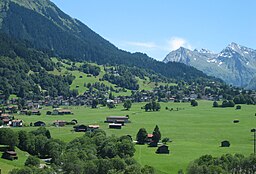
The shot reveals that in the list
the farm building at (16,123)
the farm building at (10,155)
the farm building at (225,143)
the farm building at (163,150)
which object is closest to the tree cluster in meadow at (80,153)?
the farm building at (10,155)

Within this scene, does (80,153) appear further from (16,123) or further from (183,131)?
(16,123)

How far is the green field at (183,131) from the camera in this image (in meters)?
78.9

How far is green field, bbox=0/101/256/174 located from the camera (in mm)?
78875

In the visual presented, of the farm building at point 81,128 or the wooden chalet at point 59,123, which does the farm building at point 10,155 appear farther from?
the wooden chalet at point 59,123

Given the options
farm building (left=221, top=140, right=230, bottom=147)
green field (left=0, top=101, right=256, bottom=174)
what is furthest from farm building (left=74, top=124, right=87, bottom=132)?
farm building (left=221, top=140, right=230, bottom=147)

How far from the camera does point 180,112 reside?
165m

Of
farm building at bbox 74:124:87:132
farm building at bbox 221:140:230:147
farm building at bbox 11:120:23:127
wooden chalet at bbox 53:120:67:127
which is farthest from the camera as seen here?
wooden chalet at bbox 53:120:67:127

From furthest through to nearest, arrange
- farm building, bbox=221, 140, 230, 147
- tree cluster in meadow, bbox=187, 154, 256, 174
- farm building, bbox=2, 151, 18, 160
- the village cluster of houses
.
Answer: the village cluster of houses, farm building, bbox=221, 140, 230, 147, farm building, bbox=2, 151, 18, 160, tree cluster in meadow, bbox=187, 154, 256, 174

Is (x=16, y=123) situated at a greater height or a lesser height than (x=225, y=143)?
greater

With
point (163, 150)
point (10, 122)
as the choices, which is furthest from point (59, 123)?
point (163, 150)

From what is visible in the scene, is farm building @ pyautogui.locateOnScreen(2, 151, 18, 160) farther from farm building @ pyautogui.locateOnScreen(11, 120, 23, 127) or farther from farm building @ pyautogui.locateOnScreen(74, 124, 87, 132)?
farm building @ pyautogui.locateOnScreen(11, 120, 23, 127)

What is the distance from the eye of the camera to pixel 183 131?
11625 cm

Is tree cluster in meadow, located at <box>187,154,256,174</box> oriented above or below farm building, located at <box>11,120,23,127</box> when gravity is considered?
below

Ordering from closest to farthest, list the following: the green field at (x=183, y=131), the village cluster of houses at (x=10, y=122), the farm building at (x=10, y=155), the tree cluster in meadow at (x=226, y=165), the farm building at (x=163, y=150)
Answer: the tree cluster in meadow at (x=226, y=165) → the farm building at (x=10, y=155) → the green field at (x=183, y=131) → the farm building at (x=163, y=150) → the village cluster of houses at (x=10, y=122)
